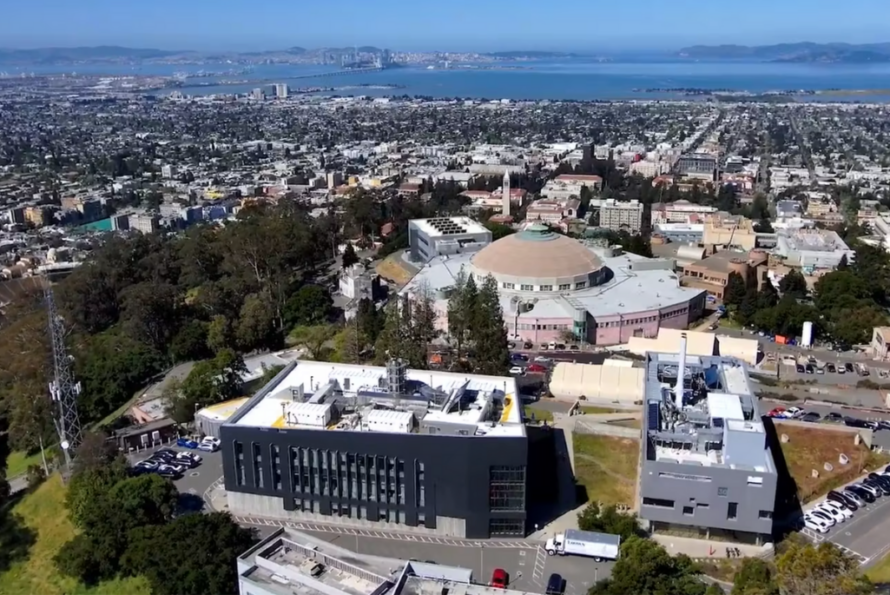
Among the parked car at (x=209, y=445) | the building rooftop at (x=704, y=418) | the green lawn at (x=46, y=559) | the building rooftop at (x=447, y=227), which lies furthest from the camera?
the building rooftop at (x=447, y=227)

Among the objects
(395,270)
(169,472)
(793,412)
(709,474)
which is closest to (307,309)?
(395,270)

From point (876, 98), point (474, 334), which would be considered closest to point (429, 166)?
point (474, 334)

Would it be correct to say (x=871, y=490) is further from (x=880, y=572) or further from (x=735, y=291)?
(x=735, y=291)

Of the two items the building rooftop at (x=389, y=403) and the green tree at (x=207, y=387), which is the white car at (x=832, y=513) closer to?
the building rooftop at (x=389, y=403)

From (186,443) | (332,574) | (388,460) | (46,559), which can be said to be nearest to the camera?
(332,574)

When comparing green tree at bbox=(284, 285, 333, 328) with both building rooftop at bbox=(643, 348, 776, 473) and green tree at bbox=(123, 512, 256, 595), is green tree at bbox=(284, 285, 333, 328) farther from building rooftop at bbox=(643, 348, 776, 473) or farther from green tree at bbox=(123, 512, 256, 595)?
green tree at bbox=(123, 512, 256, 595)

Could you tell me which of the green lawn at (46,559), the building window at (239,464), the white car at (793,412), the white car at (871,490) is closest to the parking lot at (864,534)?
the white car at (871,490)

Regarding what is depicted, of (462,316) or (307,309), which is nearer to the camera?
(462,316)

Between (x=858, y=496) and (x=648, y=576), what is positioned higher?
(x=648, y=576)
